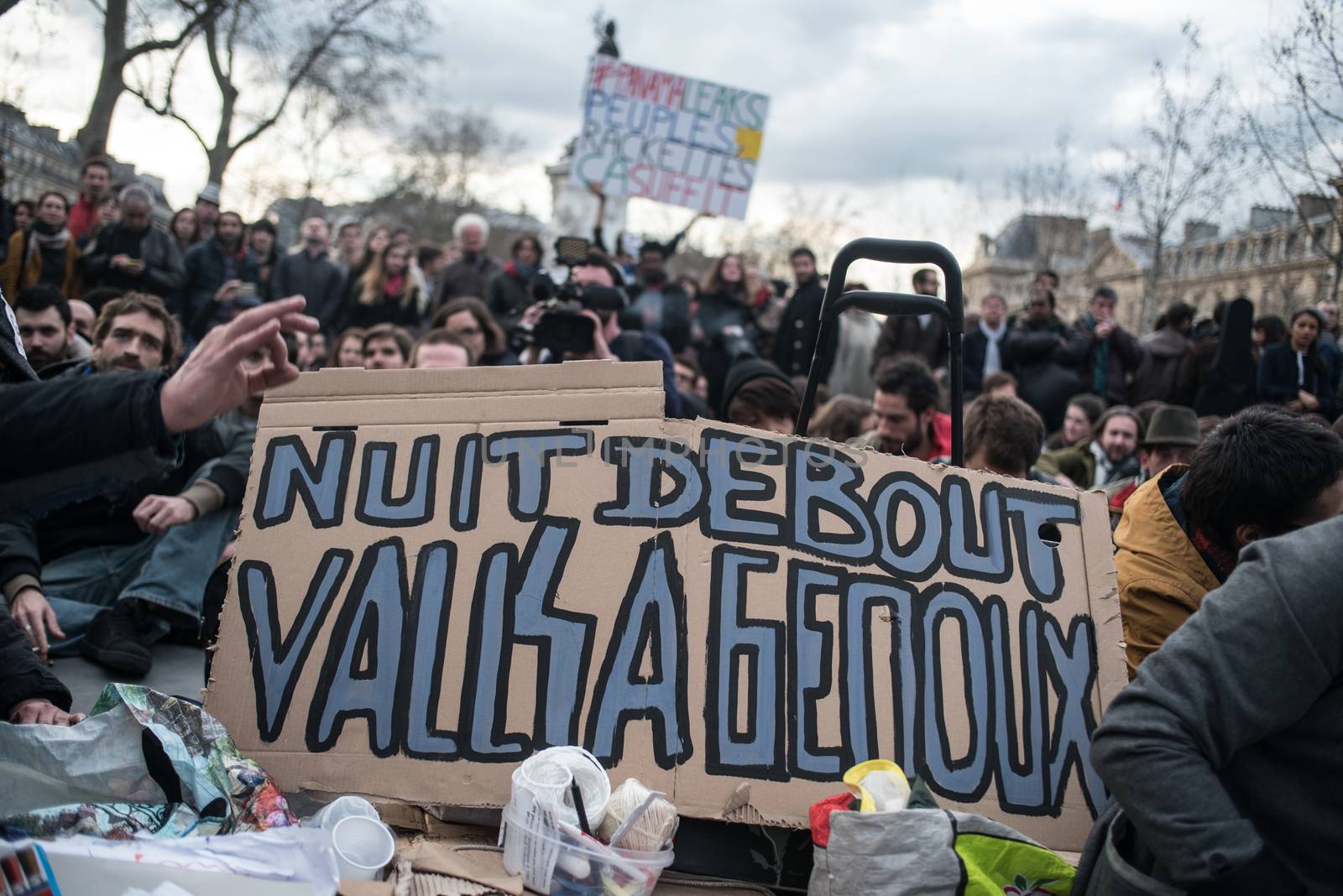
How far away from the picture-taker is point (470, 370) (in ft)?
7.90

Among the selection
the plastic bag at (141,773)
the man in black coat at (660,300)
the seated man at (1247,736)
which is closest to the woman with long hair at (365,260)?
the man in black coat at (660,300)

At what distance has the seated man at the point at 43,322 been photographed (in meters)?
4.41

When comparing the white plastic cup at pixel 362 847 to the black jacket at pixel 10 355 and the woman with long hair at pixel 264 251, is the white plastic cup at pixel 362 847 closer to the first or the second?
the black jacket at pixel 10 355

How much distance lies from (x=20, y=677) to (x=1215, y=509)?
244 centimetres

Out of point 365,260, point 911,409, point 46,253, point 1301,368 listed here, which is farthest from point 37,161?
point 1301,368

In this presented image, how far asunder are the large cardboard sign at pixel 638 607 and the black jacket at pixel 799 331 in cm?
600

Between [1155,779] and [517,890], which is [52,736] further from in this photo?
[1155,779]

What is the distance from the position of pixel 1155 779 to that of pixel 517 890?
103 cm

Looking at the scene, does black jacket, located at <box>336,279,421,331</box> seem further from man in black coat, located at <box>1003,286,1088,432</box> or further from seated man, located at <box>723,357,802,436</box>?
seated man, located at <box>723,357,802,436</box>

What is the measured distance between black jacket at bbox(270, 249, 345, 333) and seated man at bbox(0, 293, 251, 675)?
4.45 meters

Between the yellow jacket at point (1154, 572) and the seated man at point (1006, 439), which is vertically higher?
the seated man at point (1006, 439)

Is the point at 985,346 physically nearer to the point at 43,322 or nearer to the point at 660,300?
the point at 660,300

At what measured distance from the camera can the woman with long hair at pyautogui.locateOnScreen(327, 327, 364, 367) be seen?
5.28 meters

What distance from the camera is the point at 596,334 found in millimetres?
4430
